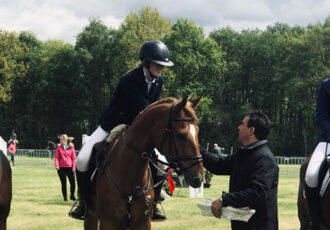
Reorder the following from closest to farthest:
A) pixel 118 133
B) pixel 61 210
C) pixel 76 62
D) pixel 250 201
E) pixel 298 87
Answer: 1. pixel 250 201
2. pixel 118 133
3. pixel 61 210
4. pixel 298 87
5. pixel 76 62

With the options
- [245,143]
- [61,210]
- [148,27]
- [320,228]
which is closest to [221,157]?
[245,143]

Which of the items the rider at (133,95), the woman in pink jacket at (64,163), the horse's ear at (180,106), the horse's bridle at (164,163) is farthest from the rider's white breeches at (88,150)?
the woman in pink jacket at (64,163)

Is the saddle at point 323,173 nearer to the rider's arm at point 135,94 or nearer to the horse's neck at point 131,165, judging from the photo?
the horse's neck at point 131,165

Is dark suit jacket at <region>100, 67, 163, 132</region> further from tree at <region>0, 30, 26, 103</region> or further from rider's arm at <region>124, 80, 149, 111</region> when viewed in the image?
tree at <region>0, 30, 26, 103</region>

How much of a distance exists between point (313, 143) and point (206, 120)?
45.6 ft

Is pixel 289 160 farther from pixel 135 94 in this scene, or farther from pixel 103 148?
pixel 135 94

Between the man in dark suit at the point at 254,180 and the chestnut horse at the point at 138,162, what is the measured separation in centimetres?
61

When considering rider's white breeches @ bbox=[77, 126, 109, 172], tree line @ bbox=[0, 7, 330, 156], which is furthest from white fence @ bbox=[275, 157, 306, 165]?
rider's white breeches @ bbox=[77, 126, 109, 172]

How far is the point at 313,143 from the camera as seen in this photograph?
60844 millimetres

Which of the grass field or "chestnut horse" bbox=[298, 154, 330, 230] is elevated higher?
"chestnut horse" bbox=[298, 154, 330, 230]

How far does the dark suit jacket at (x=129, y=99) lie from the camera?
6.46 metres

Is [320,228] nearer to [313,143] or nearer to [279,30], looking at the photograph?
[313,143]

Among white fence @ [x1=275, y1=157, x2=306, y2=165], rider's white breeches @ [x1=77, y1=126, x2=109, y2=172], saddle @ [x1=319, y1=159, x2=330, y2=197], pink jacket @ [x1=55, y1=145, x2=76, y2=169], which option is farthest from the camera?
white fence @ [x1=275, y1=157, x2=306, y2=165]

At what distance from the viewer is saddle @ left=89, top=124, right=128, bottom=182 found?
6527 mm
